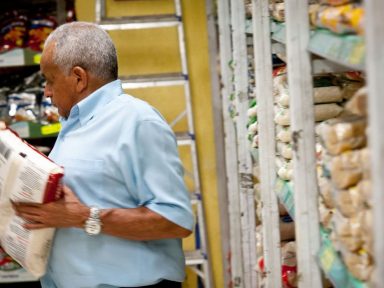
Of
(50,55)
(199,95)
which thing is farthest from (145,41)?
(50,55)

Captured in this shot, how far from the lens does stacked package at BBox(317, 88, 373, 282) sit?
103cm

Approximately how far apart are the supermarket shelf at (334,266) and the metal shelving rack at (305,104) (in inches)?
1.3

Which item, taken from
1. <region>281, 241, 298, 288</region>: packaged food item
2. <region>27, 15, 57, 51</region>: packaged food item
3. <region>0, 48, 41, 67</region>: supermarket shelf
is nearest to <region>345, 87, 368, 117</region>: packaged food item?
<region>281, 241, 298, 288</region>: packaged food item

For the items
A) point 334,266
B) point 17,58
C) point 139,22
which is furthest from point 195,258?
point 334,266

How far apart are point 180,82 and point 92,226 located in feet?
5.53

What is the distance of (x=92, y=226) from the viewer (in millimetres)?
1674

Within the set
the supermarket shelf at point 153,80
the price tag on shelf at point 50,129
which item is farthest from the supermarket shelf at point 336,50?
the price tag on shelf at point 50,129

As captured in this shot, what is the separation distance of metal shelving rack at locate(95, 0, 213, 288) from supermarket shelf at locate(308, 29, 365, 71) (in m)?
2.01

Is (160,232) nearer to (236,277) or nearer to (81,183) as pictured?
(81,183)

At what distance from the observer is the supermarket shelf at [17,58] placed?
10.2 feet

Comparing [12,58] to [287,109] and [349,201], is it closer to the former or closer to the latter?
[287,109]

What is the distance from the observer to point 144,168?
1.66m

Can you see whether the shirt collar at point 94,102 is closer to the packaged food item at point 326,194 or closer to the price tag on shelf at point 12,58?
the packaged food item at point 326,194

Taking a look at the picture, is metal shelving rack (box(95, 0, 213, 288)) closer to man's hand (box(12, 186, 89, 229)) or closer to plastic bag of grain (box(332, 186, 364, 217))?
man's hand (box(12, 186, 89, 229))
